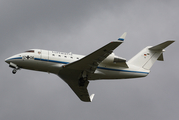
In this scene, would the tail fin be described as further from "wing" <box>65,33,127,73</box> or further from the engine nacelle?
"wing" <box>65,33,127,73</box>

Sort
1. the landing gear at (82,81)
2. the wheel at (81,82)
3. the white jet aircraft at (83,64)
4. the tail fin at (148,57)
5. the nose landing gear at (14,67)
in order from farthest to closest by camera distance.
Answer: the tail fin at (148,57)
the wheel at (81,82)
the landing gear at (82,81)
the nose landing gear at (14,67)
the white jet aircraft at (83,64)

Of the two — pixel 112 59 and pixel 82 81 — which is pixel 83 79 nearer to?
pixel 82 81

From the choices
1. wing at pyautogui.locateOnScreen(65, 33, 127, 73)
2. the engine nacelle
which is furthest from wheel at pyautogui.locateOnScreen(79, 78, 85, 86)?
the engine nacelle

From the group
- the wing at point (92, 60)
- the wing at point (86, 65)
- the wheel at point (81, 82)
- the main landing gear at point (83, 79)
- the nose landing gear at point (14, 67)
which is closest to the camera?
the wing at point (86, 65)

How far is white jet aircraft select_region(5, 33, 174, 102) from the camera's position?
26.5 metres

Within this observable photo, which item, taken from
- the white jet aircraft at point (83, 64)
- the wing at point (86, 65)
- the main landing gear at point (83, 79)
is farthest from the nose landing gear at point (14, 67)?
the main landing gear at point (83, 79)

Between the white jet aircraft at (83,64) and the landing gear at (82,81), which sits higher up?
the white jet aircraft at (83,64)

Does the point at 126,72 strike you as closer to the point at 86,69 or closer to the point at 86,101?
the point at 86,69

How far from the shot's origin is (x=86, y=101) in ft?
110

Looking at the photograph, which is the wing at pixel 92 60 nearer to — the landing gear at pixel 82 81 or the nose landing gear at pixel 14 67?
the landing gear at pixel 82 81

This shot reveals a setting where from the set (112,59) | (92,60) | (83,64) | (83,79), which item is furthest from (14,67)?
(112,59)

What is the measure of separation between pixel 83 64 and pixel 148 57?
8.20 meters

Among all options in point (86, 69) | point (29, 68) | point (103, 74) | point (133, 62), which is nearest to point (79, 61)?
point (86, 69)

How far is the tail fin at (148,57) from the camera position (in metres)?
30.2
